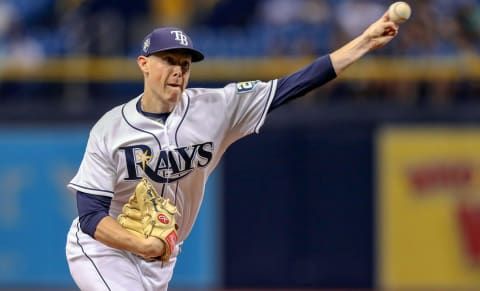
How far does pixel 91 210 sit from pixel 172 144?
20.7 inches

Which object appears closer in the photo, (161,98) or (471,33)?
(161,98)

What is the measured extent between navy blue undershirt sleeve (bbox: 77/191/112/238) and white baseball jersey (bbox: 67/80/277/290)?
0.03m

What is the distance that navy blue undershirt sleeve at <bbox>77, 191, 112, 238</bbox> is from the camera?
558 cm

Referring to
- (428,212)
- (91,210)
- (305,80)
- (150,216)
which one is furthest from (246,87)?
(428,212)

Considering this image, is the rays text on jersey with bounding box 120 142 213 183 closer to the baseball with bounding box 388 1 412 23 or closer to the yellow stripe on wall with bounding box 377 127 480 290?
the baseball with bounding box 388 1 412 23

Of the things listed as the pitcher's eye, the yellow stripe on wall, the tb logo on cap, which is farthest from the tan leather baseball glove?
the yellow stripe on wall

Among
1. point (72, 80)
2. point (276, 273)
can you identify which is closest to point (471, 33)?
point (276, 273)

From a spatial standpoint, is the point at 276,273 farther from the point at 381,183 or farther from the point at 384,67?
the point at 384,67

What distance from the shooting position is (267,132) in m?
11.9

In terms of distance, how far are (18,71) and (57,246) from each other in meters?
1.88

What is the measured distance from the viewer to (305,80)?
18.8 feet

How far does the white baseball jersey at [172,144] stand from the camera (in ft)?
18.7

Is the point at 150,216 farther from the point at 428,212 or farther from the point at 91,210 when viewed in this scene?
the point at 428,212

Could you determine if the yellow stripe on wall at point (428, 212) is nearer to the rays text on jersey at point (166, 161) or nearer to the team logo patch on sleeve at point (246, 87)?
the team logo patch on sleeve at point (246, 87)
